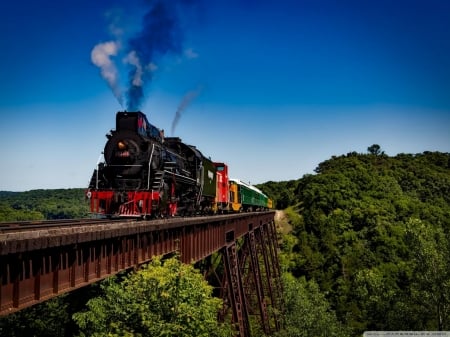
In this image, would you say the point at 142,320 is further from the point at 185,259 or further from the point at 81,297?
the point at 81,297

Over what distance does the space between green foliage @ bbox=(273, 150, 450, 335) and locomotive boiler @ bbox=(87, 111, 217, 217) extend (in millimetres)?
16976

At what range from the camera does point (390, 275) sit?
4703 centimetres

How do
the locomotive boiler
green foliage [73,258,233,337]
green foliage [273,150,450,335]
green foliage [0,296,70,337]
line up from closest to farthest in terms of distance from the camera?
1. green foliage [73,258,233,337]
2. the locomotive boiler
3. green foliage [273,150,450,335]
4. green foliage [0,296,70,337]

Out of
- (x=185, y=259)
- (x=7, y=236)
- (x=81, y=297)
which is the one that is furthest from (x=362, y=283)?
(x=7, y=236)

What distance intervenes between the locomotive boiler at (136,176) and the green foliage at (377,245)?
17.0 meters

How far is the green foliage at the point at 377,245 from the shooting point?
84.0 ft

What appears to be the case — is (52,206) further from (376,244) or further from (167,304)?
(167,304)

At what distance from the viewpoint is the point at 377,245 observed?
2147 inches

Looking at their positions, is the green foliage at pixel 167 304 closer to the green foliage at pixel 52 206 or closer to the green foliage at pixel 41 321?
the green foliage at pixel 41 321

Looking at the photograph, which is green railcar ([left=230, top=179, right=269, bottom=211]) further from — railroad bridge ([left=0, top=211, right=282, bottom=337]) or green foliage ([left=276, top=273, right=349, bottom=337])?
railroad bridge ([left=0, top=211, right=282, bottom=337])

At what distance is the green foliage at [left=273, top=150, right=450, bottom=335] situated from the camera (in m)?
25.6

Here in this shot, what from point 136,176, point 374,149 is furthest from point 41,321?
point 374,149

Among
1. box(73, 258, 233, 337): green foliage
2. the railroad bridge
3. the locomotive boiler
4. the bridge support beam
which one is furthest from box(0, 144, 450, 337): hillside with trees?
the locomotive boiler

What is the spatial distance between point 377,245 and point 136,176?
46.9 metres
